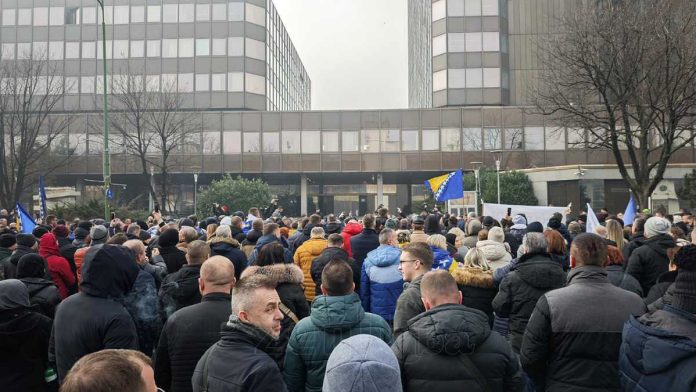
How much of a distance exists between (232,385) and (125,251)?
2.59 meters

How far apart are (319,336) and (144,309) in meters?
2.63

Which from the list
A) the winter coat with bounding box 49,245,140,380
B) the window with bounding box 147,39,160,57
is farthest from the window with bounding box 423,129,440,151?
the winter coat with bounding box 49,245,140,380

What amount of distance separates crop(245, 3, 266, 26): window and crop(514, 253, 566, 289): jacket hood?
52024 millimetres

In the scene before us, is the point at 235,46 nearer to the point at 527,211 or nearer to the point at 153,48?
the point at 153,48

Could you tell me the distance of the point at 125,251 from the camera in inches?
197

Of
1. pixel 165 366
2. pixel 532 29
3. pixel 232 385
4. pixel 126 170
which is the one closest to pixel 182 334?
pixel 165 366

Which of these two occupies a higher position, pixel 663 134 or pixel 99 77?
pixel 99 77

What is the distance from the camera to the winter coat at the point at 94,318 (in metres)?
4.46

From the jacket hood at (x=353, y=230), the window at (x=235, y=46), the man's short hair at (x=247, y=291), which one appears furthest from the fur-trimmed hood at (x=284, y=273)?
the window at (x=235, y=46)

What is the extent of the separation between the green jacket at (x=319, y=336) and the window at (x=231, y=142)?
42.6m

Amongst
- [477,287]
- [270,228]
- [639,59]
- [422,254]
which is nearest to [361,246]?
[270,228]

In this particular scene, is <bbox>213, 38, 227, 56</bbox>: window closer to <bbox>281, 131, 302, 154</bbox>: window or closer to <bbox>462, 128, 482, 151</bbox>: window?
<bbox>281, 131, 302, 154</bbox>: window

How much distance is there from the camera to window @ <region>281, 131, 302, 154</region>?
4559 centimetres

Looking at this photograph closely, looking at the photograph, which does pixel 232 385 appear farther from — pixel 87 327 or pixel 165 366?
pixel 87 327
